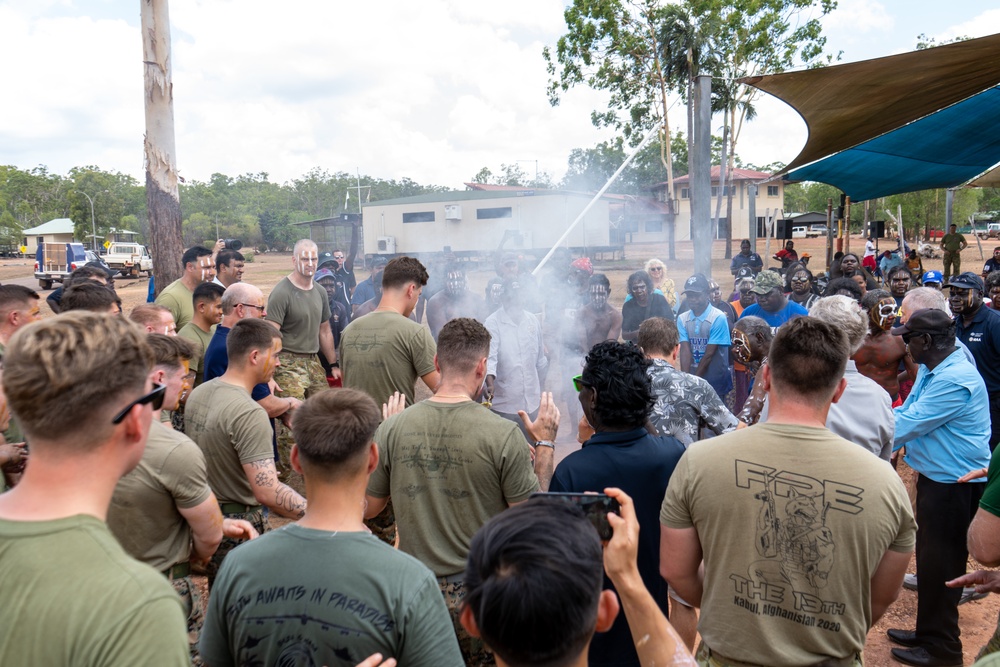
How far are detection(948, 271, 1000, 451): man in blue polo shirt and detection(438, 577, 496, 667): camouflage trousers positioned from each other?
4385mm

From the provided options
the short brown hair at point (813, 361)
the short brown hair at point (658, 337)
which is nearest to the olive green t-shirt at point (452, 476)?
the short brown hair at point (813, 361)

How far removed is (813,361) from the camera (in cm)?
228

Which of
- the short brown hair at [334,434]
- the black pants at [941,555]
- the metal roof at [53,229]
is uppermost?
the metal roof at [53,229]

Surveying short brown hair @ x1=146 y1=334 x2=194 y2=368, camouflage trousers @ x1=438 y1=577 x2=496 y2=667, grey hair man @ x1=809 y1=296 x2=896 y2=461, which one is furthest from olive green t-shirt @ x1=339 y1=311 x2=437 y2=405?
grey hair man @ x1=809 y1=296 x2=896 y2=461

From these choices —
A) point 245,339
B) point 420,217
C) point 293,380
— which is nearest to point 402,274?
point 245,339

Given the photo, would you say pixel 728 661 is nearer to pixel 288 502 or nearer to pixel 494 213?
pixel 288 502

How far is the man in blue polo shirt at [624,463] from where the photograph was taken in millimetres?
2609

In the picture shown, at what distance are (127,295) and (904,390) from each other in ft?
90.6

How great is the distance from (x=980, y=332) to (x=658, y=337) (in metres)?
3.30

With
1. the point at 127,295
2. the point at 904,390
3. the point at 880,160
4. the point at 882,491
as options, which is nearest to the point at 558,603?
the point at 882,491

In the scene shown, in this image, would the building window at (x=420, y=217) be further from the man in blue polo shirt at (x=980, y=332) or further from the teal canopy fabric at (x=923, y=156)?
the man in blue polo shirt at (x=980, y=332)

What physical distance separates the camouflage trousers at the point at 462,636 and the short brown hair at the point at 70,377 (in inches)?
71.4

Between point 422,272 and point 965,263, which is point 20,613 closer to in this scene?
point 422,272

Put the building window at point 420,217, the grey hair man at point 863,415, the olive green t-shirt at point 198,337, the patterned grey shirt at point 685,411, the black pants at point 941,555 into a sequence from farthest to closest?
the building window at point 420,217, the olive green t-shirt at point 198,337, the black pants at point 941,555, the patterned grey shirt at point 685,411, the grey hair man at point 863,415
